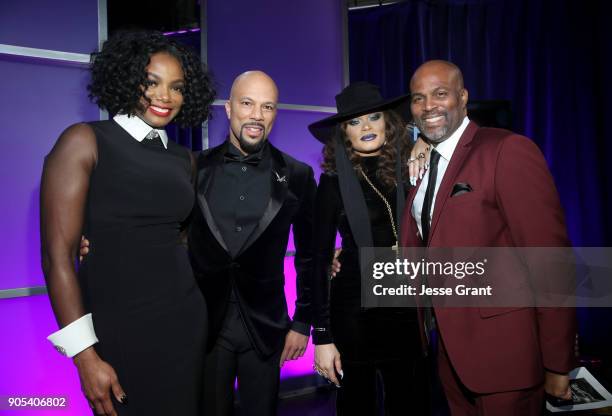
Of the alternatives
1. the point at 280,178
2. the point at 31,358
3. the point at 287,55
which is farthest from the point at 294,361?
the point at 287,55

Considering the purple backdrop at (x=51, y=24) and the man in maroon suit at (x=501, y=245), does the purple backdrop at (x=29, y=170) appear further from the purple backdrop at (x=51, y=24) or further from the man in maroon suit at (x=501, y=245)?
the man in maroon suit at (x=501, y=245)

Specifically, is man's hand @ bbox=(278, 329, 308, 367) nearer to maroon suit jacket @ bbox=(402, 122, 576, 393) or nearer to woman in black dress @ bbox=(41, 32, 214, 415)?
woman in black dress @ bbox=(41, 32, 214, 415)

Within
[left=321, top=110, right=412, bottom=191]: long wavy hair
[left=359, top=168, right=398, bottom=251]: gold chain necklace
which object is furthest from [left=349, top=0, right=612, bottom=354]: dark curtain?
[left=359, top=168, right=398, bottom=251]: gold chain necklace

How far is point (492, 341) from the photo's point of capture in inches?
64.8

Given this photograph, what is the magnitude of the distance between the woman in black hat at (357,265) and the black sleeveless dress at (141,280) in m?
0.75

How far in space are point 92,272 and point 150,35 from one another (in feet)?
3.49

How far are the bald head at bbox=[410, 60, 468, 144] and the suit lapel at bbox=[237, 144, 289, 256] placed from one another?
73 cm

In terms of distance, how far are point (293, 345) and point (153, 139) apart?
1.25 metres

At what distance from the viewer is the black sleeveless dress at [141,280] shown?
1585 millimetres

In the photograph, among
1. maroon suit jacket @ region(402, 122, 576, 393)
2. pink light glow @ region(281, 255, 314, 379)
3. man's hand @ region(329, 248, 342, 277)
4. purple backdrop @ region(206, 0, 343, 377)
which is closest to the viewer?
maroon suit jacket @ region(402, 122, 576, 393)

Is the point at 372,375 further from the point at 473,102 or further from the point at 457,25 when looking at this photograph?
the point at 457,25

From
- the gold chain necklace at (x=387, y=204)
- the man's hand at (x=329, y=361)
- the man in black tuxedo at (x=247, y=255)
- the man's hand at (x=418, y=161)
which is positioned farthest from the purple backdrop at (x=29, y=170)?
the man's hand at (x=418, y=161)

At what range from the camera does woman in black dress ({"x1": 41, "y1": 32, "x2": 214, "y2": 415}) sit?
4.77 ft

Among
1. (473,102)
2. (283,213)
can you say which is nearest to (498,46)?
(473,102)
